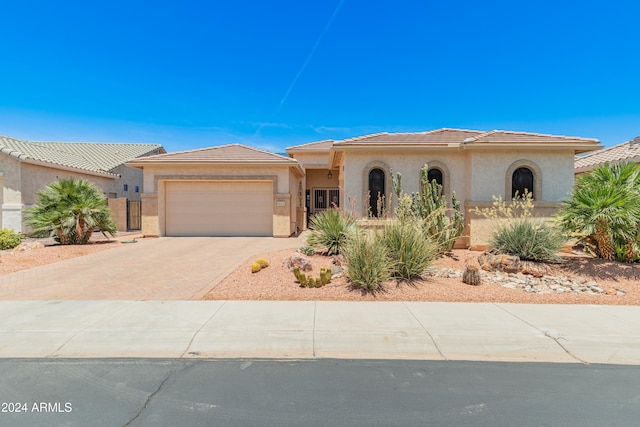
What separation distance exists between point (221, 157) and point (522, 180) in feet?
43.9

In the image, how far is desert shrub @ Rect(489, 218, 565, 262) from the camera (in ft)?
27.9

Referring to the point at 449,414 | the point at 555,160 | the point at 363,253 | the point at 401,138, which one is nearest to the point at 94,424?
the point at 449,414

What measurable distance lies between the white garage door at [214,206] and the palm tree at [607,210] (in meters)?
12.0

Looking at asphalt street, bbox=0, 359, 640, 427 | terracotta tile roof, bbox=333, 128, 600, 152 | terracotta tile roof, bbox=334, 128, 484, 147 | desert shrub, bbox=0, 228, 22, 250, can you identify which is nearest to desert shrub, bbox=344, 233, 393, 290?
asphalt street, bbox=0, 359, 640, 427

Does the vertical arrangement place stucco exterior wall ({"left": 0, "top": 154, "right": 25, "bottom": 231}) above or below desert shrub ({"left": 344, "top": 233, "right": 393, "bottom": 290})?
above

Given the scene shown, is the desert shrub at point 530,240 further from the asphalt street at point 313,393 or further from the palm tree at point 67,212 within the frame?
the palm tree at point 67,212

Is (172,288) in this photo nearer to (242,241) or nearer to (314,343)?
(314,343)

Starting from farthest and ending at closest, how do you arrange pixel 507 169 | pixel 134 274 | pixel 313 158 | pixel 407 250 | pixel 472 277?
1. pixel 313 158
2. pixel 507 169
3. pixel 134 274
4. pixel 407 250
5. pixel 472 277

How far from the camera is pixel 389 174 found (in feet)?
42.6

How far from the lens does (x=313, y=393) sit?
3.34 meters

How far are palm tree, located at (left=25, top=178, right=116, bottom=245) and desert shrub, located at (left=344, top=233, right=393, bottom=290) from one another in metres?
11.3

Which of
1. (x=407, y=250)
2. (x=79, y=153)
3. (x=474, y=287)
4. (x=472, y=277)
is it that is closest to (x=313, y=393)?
(x=407, y=250)

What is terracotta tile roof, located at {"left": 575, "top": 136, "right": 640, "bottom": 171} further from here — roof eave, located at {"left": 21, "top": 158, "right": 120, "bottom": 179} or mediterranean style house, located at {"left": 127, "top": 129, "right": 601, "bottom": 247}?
roof eave, located at {"left": 21, "top": 158, "right": 120, "bottom": 179}

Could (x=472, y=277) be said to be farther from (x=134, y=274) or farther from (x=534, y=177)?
(x=134, y=274)
